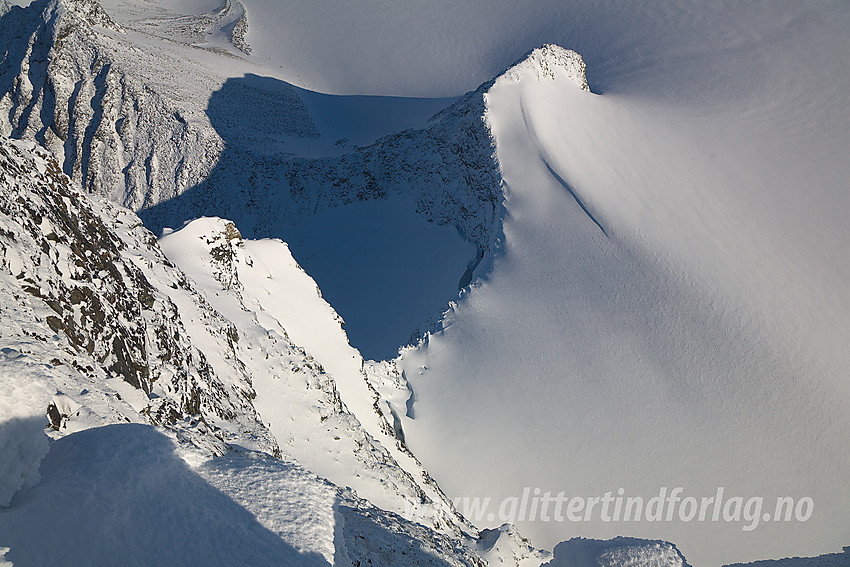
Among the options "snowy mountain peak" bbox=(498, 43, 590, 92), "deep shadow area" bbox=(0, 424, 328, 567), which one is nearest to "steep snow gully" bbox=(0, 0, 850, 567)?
"deep shadow area" bbox=(0, 424, 328, 567)

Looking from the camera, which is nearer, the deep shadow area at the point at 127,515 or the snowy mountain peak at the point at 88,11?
the deep shadow area at the point at 127,515

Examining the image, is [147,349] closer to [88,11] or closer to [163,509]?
[163,509]

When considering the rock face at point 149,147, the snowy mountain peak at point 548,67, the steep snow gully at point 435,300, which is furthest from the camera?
the rock face at point 149,147

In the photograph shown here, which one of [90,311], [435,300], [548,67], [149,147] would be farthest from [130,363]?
[149,147]

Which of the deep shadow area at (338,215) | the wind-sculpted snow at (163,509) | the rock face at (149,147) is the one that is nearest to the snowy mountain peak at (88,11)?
the rock face at (149,147)

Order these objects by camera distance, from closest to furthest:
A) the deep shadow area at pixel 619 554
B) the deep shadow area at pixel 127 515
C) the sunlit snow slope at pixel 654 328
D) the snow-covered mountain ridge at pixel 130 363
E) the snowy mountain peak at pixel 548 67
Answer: the deep shadow area at pixel 127 515, the snow-covered mountain ridge at pixel 130 363, the deep shadow area at pixel 619 554, the sunlit snow slope at pixel 654 328, the snowy mountain peak at pixel 548 67

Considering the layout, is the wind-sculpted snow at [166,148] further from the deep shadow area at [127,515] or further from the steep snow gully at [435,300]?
the deep shadow area at [127,515]
